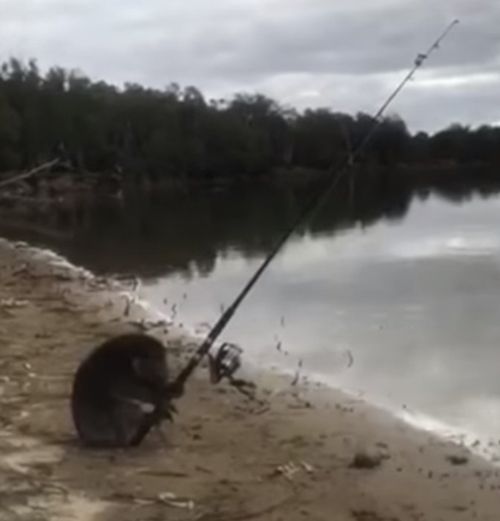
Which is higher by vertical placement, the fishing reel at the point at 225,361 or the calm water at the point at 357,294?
the fishing reel at the point at 225,361

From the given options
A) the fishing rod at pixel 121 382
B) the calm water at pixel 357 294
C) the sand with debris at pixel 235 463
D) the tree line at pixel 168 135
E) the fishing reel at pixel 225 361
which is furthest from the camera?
the tree line at pixel 168 135

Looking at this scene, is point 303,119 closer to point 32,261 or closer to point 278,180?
point 278,180

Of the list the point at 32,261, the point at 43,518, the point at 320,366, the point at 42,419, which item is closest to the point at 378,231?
the point at 32,261

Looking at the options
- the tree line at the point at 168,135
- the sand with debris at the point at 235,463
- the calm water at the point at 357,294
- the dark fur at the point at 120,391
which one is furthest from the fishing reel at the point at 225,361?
the tree line at the point at 168,135

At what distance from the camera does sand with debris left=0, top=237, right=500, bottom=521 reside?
301 inches

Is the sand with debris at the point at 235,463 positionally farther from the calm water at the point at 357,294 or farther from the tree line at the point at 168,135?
the tree line at the point at 168,135

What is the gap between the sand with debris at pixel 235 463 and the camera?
7.63 metres

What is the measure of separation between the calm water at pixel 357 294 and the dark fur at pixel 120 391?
3.92m

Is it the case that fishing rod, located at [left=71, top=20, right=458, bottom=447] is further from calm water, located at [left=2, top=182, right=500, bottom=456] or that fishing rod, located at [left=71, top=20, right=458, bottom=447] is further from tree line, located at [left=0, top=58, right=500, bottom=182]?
tree line, located at [left=0, top=58, right=500, bottom=182]

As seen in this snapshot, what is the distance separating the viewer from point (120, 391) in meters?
8.70

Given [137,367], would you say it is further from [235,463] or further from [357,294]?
[357,294]

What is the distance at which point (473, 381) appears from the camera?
14047 mm

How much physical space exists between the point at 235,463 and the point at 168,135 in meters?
87.6

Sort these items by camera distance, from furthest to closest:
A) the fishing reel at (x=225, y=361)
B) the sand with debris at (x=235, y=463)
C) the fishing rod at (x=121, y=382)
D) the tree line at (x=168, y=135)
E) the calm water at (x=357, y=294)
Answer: the tree line at (x=168, y=135) → the calm water at (x=357, y=294) → the fishing reel at (x=225, y=361) → the fishing rod at (x=121, y=382) → the sand with debris at (x=235, y=463)
